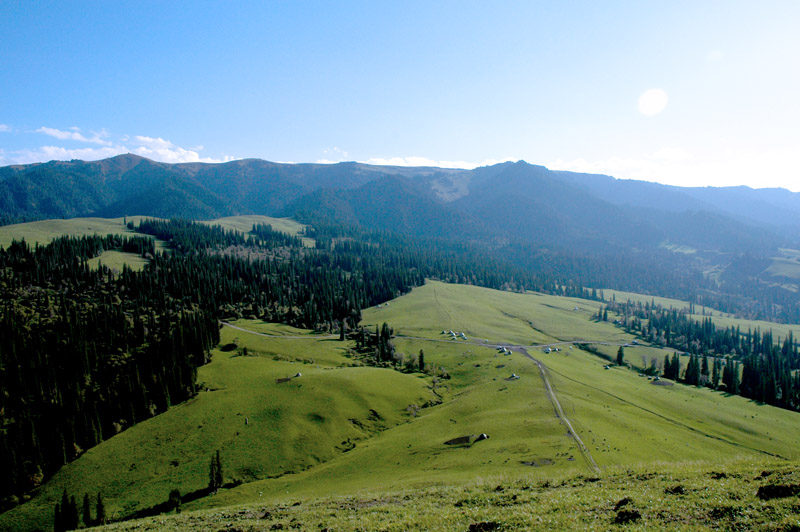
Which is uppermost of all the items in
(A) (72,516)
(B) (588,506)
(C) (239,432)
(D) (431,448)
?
(B) (588,506)

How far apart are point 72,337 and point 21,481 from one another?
61642mm

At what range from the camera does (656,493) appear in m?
25.8

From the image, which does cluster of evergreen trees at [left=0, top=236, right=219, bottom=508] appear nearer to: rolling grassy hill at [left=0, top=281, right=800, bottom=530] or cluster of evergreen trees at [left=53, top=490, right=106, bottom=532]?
rolling grassy hill at [left=0, top=281, right=800, bottom=530]

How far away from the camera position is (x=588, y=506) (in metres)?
25.0

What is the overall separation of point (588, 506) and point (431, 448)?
175 feet

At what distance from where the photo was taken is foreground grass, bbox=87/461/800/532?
67.3 feet

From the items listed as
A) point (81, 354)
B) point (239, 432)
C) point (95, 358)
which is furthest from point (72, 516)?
point (95, 358)

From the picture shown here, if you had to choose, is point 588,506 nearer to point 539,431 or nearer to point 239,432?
point 539,431

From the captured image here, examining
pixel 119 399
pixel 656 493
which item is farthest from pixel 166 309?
pixel 656 493

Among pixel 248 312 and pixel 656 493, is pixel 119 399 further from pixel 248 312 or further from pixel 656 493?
pixel 656 493

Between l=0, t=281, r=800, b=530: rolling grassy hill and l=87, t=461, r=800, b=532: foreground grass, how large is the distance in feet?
0.62

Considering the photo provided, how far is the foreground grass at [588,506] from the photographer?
67.3 ft

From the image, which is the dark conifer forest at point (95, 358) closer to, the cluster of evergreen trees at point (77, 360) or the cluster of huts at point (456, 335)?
the cluster of evergreen trees at point (77, 360)


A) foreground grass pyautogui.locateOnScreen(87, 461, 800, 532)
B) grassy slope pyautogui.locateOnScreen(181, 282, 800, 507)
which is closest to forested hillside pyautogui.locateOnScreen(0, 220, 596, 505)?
grassy slope pyautogui.locateOnScreen(181, 282, 800, 507)
